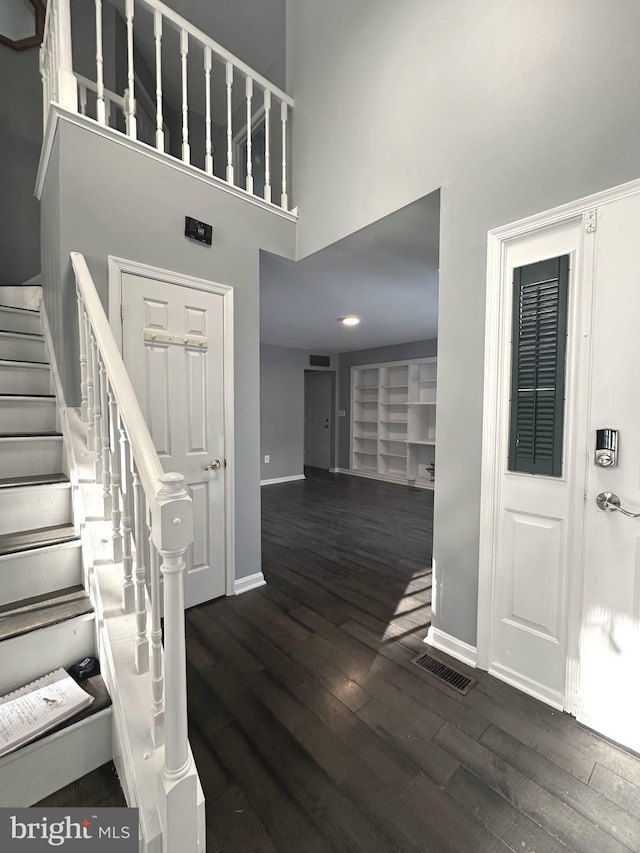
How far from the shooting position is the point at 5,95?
10.8 feet

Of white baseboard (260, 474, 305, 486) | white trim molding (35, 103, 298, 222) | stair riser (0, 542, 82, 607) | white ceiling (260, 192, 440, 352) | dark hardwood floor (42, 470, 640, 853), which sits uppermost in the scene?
white trim molding (35, 103, 298, 222)

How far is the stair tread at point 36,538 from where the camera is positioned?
135 cm

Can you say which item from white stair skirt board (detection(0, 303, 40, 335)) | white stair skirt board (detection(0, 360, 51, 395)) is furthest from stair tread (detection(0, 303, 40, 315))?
white stair skirt board (detection(0, 360, 51, 395))

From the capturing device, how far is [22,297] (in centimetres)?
272

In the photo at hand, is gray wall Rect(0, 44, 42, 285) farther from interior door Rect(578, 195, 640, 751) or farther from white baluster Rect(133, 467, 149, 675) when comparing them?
interior door Rect(578, 195, 640, 751)

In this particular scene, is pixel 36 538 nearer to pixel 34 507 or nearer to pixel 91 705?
pixel 34 507

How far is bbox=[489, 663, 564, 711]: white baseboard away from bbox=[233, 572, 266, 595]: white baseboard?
1.57 metres

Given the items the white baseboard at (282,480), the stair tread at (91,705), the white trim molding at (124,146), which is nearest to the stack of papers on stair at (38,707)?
the stair tread at (91,705)

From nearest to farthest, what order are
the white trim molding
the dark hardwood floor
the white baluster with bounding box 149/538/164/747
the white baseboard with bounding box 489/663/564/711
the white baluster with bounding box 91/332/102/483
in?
the white baluster with bounding box 149/538/164/747 < the dark hardwood floor < the white baluster with bounding box 91/332/102/483 < the white baseboard with bounding box 489/663/564/711 < the white trim molding

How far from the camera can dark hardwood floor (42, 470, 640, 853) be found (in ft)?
3.74

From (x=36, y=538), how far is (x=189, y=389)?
1162 millimetres

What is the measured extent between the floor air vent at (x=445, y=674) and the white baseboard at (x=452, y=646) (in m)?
0.10

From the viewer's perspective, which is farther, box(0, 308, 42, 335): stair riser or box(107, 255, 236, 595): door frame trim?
box(0, 308, 42, 335): stair riser

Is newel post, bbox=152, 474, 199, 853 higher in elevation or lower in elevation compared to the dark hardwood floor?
higher
